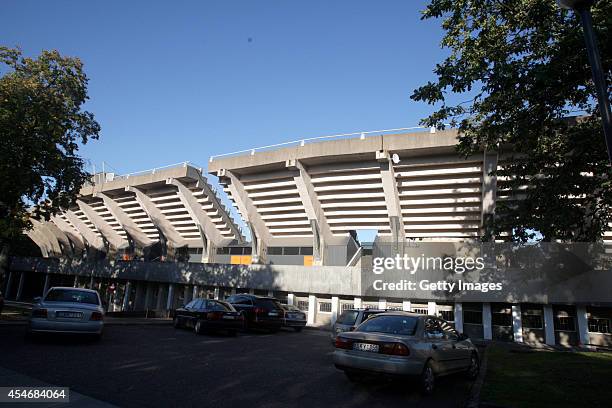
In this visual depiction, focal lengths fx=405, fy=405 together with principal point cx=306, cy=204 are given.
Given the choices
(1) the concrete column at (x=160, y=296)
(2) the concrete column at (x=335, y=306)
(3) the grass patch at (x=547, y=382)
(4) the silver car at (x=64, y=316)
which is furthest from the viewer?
(1) the concrete column at (x=160, y=296)

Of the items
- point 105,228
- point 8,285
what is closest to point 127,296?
point 105,228

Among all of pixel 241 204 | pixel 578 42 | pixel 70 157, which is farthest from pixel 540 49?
pixel 241 204

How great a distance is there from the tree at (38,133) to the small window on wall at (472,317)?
831 inches

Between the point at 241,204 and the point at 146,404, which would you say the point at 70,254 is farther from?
the point at 146,404

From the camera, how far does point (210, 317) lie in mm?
14734

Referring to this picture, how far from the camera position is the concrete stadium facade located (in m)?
21.8

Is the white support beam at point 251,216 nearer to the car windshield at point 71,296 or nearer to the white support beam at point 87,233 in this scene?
the car windshield at point 71,296

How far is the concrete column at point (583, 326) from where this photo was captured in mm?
21080

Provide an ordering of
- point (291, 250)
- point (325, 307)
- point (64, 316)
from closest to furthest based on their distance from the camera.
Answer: point (64, 316)
point (325, 307)
point (291, 250)

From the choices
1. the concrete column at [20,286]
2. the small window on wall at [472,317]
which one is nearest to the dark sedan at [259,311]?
the small window on wall at [472,317]

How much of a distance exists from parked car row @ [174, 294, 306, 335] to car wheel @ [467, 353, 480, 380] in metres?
9.04

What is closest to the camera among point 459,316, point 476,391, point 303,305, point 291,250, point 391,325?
point 476,391

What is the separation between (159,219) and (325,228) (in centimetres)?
1586

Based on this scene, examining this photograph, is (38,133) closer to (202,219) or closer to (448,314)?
(202,219)
